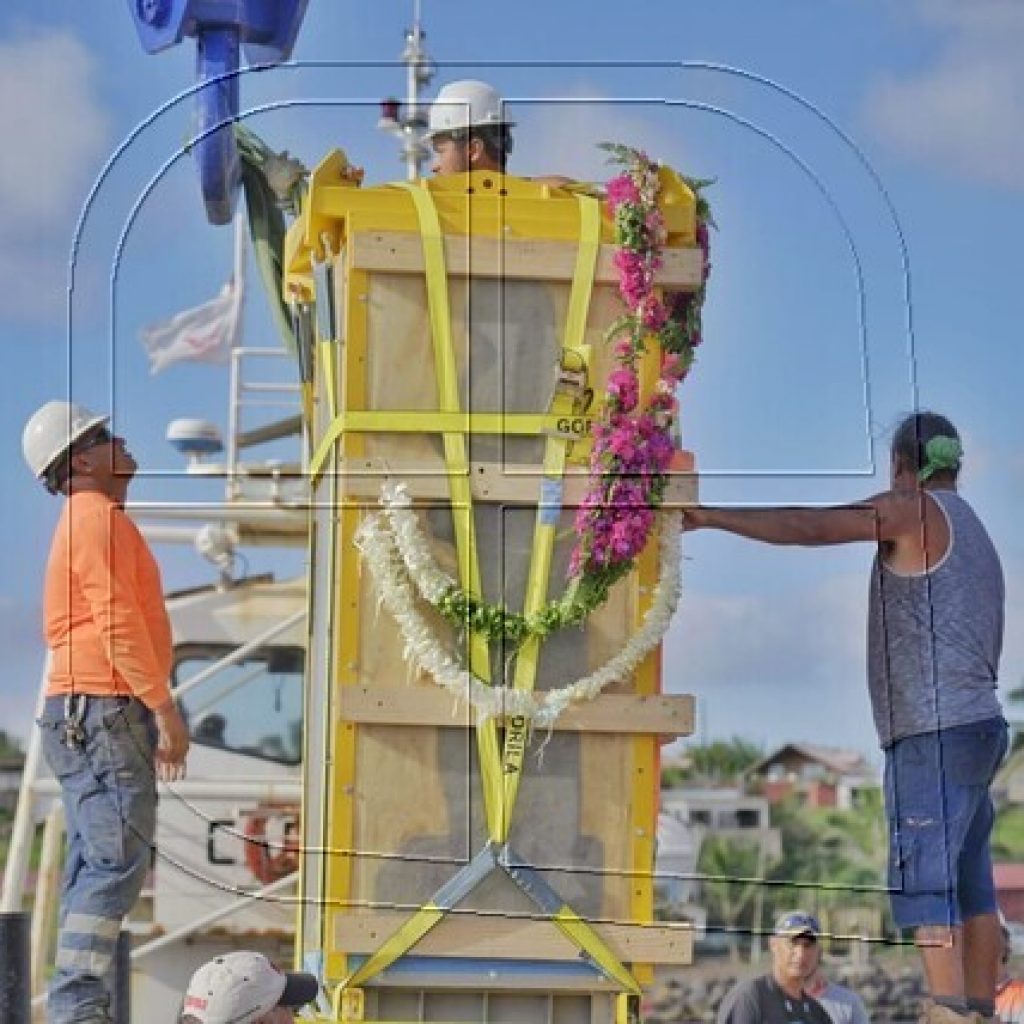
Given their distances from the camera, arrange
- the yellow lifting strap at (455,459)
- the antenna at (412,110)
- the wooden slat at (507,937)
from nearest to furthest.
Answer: the antenna at (412,110) < the yellow lifting strap at (455,459) < the wooden slat at (507,937)

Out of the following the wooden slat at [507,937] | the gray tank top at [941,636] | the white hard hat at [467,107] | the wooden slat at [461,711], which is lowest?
the wooden slat at [507,937]

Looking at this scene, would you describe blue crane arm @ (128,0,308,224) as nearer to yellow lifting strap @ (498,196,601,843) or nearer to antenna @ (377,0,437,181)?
antenna @ (377,0,437,181)

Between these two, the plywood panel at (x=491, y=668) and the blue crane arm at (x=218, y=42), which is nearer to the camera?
the blue crane arm at (x=218, y=42)

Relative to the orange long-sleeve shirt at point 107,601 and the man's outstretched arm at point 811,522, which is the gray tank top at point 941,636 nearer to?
the man's outstretched arm at point 811,522

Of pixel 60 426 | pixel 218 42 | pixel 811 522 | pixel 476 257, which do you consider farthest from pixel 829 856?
pixel 218 42

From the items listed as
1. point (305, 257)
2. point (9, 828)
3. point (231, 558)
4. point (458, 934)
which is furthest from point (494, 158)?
point (9, 828)

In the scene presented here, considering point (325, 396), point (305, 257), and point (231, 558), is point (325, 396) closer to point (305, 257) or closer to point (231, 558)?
point (305, 257)

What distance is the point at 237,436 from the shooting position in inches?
202

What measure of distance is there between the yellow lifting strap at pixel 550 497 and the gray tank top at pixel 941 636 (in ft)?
1.98

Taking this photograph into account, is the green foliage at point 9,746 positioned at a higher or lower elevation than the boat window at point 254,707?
lower

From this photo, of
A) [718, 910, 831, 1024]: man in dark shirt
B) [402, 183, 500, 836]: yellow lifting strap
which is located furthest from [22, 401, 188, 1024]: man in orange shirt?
[718, 910, 831, 1024]: man in dark shirt

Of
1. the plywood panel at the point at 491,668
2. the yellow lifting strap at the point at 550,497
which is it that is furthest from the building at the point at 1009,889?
the yellow lifting strap at the point at 550,497

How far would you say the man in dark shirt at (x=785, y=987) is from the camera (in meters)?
4.76

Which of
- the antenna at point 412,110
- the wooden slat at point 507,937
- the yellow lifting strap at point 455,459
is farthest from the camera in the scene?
the wooden slat at point 507,937
